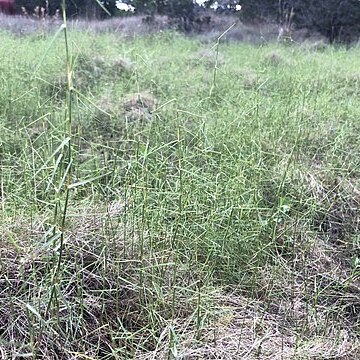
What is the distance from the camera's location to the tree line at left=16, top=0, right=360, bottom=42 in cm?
793

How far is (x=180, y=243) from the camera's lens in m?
1.71

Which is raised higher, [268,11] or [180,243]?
[268,11]

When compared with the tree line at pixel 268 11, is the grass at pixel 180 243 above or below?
below

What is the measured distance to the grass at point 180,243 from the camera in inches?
54.6

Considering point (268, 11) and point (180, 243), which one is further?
point (268, 11)

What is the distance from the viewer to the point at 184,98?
3.34 metres

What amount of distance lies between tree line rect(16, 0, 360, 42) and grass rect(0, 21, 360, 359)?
573 centimetres

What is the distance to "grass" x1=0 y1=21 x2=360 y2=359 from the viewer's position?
1386mm

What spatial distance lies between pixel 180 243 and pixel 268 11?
7869 millimetres

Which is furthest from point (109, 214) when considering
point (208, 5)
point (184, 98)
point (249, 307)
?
point (208, 5)

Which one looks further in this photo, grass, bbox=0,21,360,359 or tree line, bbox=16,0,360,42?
tree line, bbox=16,0,360,42

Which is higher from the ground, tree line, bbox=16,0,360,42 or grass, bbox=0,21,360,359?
tree line, bbox=16,0,360,42

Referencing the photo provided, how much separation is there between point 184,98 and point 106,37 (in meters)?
2.55

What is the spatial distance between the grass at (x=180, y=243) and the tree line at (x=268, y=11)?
18.8 feet
